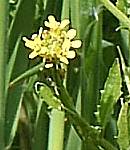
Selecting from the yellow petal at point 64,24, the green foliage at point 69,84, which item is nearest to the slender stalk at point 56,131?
the green foliage at point 69,84

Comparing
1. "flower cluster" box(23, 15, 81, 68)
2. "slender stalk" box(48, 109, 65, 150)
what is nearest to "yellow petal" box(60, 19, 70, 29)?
"flower cluster" box(23, 15, 81, 68)

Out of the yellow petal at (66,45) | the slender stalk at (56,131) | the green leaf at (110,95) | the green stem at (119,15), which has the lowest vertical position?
the slender stalk at (56,131)

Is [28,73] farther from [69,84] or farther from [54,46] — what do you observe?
[54,46]

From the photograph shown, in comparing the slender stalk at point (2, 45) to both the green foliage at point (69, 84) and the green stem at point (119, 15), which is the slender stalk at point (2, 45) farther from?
the green stem at point (119, 15)

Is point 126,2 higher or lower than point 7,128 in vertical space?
higher

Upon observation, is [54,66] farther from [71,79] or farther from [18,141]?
[18,141]

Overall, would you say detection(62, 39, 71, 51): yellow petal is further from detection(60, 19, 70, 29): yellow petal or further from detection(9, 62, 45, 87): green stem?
detection(9, 62, 45, 87): green stem

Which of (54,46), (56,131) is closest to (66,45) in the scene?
(54,46)

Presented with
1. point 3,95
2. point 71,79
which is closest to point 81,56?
point 71,79
